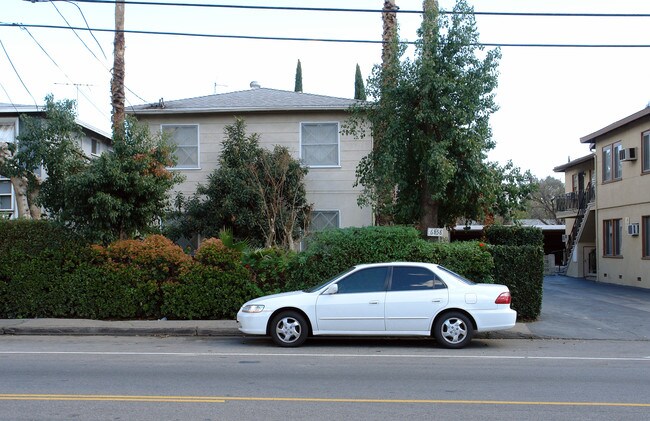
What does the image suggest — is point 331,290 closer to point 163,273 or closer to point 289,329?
point 289,329

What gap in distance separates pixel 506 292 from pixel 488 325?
0.72 metres

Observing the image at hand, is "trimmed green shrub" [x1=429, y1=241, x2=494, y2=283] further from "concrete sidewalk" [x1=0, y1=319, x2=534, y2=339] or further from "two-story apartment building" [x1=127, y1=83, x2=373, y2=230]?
"two-story apartment building" [x1=127, y1=83, x2=373, y2=230]

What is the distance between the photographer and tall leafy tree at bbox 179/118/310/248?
779 inches

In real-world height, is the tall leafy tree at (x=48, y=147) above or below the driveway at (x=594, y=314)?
above

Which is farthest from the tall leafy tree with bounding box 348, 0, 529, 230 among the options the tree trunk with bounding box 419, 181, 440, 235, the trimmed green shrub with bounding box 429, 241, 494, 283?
the trimmed green shrub with bounding box 429, 241, 494, 283

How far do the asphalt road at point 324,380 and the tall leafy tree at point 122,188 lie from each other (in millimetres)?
3529

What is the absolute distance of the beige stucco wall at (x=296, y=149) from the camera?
2161cm

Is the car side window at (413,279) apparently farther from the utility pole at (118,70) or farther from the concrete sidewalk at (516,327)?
the utility pole at (118,70)

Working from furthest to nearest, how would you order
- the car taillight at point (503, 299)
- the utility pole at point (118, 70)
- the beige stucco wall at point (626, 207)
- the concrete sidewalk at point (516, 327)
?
the beige stucco wall at point (626, 207) < the utility pole at point (118, 70) < the concrete sidewalk at point (516, 327) < the car taillight at point (503, 299)

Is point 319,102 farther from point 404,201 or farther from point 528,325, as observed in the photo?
point 528,325

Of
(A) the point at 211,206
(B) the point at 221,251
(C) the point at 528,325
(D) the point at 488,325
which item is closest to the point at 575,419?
(D) the point at 488,325

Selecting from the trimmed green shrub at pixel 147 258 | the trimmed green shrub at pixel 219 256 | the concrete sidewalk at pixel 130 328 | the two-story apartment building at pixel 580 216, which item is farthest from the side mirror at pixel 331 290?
the two-story apartment building at pixel 580 216

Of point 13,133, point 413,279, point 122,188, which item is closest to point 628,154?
point 413,279

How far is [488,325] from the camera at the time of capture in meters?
11.9
